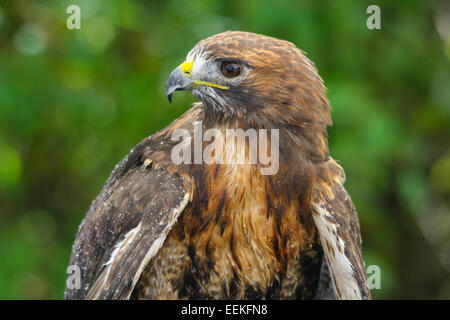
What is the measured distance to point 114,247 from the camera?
10.4 feet

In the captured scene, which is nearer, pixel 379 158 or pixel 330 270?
pixel 330 270

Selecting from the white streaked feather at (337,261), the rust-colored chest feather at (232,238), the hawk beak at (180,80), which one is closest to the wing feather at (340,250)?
the white streaked feather at (337,261)

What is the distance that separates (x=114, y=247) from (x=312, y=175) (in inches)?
41.9

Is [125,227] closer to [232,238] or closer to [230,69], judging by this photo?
→ [232,238]

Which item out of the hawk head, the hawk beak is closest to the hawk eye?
the hawk head

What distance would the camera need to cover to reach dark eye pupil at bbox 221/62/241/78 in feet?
9.93

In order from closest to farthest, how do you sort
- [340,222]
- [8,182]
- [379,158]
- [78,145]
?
1. [340,222]
2. [8,182]
3. [379,158]
4. [78,145]

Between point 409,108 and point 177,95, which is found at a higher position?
point 409,108

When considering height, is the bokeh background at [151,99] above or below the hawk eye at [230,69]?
above

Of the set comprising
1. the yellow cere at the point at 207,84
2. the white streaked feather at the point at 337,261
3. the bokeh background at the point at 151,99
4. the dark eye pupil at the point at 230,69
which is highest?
the bokeh background at the point at 151,99

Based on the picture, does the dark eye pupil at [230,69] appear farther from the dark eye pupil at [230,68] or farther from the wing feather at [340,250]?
the wing feather at [340,250]

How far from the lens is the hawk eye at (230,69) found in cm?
302

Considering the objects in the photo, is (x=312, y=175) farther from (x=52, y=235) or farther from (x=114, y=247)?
(x=52, y=235)
